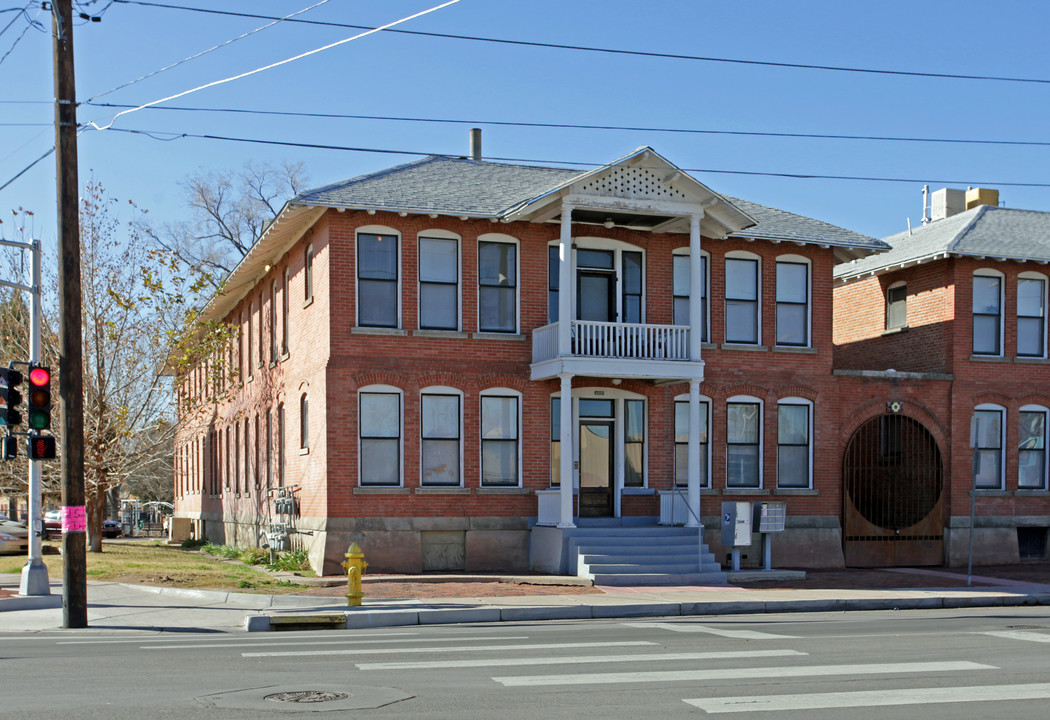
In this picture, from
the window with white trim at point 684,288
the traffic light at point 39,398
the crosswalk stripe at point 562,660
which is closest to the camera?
the crosswalk stripe at point 562,660

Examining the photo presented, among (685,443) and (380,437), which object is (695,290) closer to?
(685,443)

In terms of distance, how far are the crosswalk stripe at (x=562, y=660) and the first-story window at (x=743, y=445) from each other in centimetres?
1348

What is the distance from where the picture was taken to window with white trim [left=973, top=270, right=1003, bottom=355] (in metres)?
27.0

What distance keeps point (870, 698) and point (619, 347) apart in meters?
14.5

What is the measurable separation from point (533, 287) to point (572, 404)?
2607mm

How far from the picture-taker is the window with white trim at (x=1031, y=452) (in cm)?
2722

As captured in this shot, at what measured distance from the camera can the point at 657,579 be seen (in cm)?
2128

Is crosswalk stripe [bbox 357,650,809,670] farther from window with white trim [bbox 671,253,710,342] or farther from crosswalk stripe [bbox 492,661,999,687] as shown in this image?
window with white trim [bbox 671,253,710,342]

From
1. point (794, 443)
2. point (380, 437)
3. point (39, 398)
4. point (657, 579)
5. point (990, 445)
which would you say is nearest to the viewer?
point (39, 398)

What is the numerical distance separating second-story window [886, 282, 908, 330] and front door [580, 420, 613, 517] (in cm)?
905

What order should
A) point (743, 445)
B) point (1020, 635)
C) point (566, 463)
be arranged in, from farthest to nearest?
point (743, 445), point (566, 463), point (1020, 635)

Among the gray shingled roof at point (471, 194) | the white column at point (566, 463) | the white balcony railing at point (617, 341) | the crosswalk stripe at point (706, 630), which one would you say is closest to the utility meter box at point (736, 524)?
the white column at point (566, 463)

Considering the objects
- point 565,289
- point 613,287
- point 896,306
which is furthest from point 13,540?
point 896,306

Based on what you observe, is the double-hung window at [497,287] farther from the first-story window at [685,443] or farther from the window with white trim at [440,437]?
the first-story window at [685,443]
